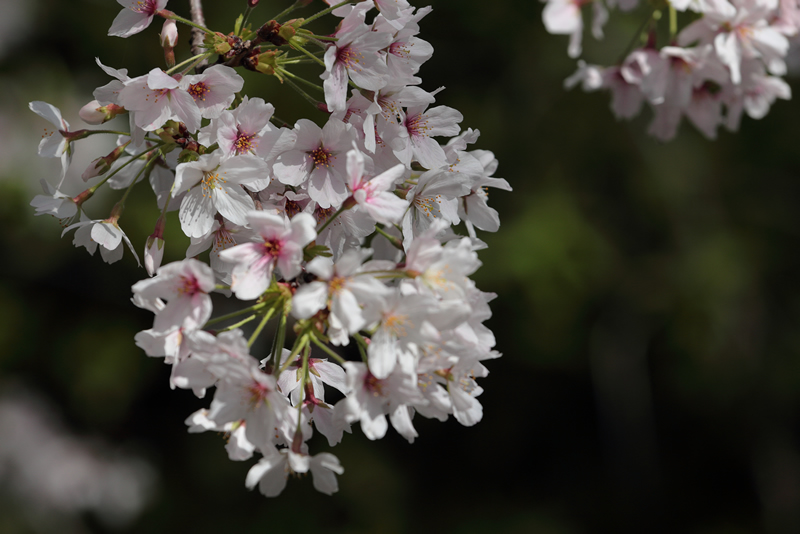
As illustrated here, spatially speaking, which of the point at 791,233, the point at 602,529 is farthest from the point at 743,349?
the point at 602,529

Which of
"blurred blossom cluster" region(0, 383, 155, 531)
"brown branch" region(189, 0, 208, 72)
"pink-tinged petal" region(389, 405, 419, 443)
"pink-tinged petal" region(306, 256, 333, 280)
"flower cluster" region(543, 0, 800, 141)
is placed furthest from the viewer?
"blurred blossom cluster" region(0, 383, 155, 531)

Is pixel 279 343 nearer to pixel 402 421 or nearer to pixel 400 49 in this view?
pixel 402 421

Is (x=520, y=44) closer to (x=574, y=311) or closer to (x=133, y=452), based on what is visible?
(x=574, y=311)

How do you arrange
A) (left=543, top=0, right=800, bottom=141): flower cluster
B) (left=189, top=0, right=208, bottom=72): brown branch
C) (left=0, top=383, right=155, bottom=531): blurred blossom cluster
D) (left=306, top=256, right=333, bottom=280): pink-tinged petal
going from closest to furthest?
(left=306, top=256, right=333, bottom=280): pink-tinged petal, (left=189, top=0, right=208, bottom=72): brown branch, (left=543, top=0, right=800, bottom=141): flower cluster, (left=0, top=383, right=155, bottom=531): blurred blossom cluster

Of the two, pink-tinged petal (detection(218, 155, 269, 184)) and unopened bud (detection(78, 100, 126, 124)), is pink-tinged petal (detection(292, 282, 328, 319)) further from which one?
unopened bud (detection(78, 100, 126, 124))

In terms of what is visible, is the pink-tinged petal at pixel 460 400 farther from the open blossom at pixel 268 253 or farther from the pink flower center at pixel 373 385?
the open blossom at pixel 268 253

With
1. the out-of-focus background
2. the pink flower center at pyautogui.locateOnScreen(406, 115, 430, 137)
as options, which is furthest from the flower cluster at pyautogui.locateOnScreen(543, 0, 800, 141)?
the out-of-focus background
